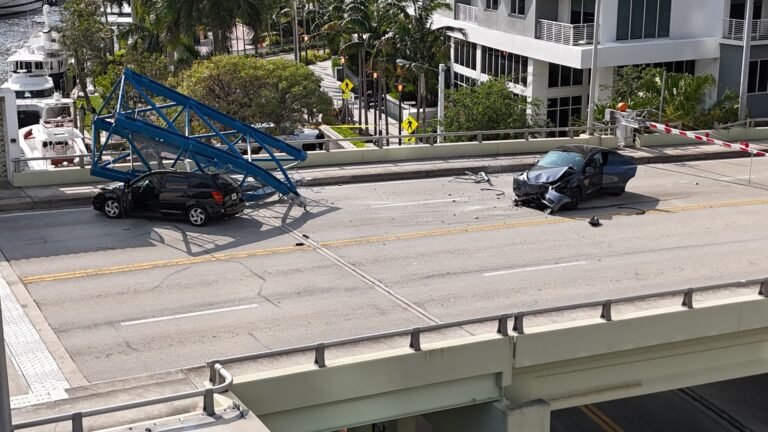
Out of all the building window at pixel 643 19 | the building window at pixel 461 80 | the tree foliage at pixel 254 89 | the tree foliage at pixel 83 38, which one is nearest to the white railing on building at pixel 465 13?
the building window at pixel 461 80

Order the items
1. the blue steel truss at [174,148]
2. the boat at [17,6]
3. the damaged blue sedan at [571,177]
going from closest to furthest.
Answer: the blue steel truss at [174,148]
the damaged blue sedan at [571,177]
the boat at [17,6]

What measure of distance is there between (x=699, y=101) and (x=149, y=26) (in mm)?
25189

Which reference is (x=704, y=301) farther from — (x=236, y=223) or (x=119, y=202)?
(x=119, y=202)

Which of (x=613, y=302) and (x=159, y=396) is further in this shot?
(x=613, y=302)

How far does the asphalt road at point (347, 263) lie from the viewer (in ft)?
58.1

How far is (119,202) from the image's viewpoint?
81.4ft

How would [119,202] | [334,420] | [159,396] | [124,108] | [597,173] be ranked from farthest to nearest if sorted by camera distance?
[124,108]
[597,173]
[119,202]
[334,420]
[159,396]

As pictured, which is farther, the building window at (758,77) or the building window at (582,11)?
the building window at (582,11)

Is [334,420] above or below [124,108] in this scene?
below

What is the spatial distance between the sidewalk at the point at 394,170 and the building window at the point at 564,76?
1549 centimetres

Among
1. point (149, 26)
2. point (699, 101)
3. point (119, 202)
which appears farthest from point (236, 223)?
point (149, 26)

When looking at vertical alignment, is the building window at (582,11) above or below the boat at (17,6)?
above

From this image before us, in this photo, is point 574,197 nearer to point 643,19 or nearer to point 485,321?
point 485,321

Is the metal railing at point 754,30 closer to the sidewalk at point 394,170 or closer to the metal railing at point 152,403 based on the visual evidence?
the sidewalk at point 394,170
